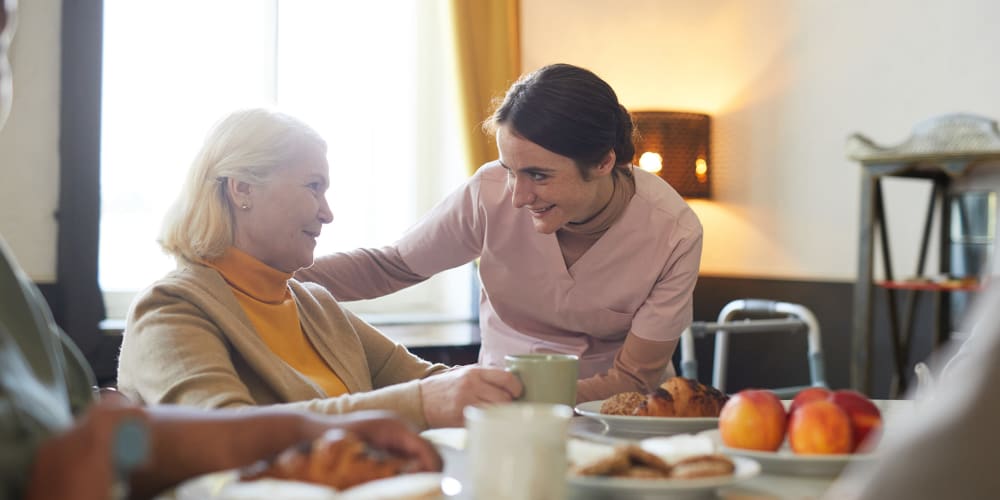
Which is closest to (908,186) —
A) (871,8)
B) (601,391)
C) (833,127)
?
(833,127)

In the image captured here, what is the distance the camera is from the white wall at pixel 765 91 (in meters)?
3.06

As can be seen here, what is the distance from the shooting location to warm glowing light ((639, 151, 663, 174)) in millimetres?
3715

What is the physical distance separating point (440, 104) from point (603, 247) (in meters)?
2.03

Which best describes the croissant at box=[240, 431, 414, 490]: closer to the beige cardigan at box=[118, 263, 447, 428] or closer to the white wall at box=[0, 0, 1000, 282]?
the beige cardigan at box=[118, 263, 447, 428]

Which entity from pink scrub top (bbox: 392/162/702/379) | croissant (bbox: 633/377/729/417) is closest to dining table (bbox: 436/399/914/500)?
croissant (bbox: 633/377/729/417)

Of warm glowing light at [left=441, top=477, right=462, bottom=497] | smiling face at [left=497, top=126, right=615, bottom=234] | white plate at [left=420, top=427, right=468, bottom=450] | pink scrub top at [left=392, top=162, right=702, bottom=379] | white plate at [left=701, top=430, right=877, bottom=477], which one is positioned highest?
smiling face at [left=497, top=126, right=615, bottom=234]

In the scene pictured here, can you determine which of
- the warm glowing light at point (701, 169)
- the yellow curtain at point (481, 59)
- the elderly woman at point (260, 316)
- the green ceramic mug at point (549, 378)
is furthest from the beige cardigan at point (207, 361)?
the warm glowing light at point (701, 169)

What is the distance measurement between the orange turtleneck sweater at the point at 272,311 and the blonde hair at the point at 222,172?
0.03 meters

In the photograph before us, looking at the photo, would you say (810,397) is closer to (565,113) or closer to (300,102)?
(565,113)

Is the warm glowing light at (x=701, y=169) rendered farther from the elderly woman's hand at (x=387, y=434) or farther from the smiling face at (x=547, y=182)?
the elderly woman's hand at (x=387, y=434)

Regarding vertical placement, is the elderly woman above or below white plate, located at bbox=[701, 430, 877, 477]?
above

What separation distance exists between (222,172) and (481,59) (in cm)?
241

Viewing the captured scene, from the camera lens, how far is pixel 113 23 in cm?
328

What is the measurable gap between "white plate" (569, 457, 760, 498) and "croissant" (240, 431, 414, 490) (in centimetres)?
16
